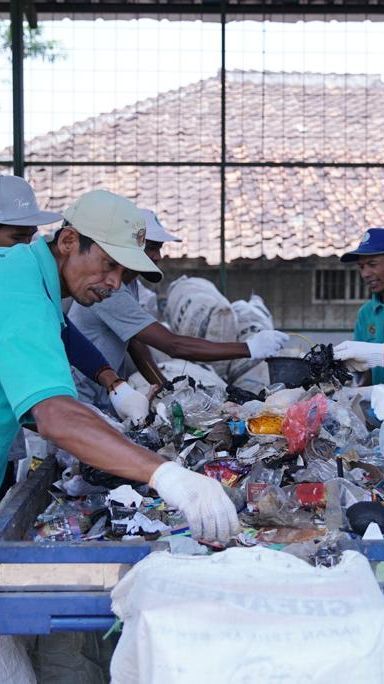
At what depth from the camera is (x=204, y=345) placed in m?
4.43

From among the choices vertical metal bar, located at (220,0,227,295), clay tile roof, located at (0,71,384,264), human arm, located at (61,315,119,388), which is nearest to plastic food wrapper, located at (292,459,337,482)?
human arm, located at (61,315,119,388)

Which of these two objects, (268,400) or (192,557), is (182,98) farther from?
(192,557)

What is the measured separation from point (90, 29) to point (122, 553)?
6822 millimetres

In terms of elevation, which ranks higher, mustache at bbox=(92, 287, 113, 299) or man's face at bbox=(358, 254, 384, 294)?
mustache at bbox=(92, 287, 113, 299)

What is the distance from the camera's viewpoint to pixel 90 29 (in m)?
8.00

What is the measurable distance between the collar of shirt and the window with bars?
6235 millimetres

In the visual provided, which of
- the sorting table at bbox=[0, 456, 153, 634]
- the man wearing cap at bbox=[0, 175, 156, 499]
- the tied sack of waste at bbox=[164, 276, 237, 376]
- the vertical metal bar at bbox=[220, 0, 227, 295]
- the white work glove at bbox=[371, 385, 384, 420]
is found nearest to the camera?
the sorting table at bbox=[0, 456, 153, 634]

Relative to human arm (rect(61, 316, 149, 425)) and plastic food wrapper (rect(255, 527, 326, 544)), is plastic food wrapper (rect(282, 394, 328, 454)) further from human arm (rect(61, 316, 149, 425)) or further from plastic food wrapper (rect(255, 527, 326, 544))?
human arm (rect(61, 316, 149, 425))

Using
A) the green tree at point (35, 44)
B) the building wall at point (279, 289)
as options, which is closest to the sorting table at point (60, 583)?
the building wall at point (279, 289)

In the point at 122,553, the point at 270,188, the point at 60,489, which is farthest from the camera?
the point at 270,188

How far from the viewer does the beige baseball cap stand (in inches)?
94.0

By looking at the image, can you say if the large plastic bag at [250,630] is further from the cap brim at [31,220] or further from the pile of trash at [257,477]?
the cap brim at [31,220]

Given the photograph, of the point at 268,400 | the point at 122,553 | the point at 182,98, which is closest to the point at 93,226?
the point at 122,553

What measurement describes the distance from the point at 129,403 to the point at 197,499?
1.51 metres
